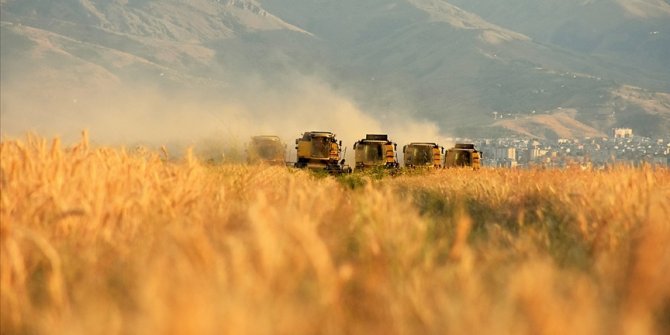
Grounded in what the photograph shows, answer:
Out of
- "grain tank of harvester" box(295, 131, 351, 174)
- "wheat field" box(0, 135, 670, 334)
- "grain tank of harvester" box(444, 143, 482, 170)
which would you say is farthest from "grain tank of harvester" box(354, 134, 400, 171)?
"wheat field" box(0, 135, 670, 334)

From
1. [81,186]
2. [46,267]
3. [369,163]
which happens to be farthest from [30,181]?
[369,163]

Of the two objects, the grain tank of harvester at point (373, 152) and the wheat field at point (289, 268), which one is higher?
the grain tank of harvester at point (373, 152)

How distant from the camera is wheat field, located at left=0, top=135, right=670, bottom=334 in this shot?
9.64ft

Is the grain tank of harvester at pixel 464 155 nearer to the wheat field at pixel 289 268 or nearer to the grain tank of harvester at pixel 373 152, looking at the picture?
the grain tank of harvester at pixel 373 152

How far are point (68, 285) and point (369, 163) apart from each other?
4523 centimetres

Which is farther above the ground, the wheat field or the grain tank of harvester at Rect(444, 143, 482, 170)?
the grain tank of harvester at Rect(444, 143, 482, 170)

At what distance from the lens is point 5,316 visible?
3986mm

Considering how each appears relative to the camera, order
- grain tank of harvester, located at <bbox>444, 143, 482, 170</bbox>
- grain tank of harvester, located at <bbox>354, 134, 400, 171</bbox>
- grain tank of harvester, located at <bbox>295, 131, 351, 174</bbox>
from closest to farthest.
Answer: grain tank of harvester, located at <bbox>295, 131, 351, 174</bbox> → grain tank of harvester, located at <bbox>354, 134, 400, 171</bbox> → grain tank of harvester, located at <bbox>444, 143, 482, 170</bbox>

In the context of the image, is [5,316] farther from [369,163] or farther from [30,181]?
[369,163]

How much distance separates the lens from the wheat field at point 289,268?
9.64ft

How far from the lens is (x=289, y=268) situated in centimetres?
430

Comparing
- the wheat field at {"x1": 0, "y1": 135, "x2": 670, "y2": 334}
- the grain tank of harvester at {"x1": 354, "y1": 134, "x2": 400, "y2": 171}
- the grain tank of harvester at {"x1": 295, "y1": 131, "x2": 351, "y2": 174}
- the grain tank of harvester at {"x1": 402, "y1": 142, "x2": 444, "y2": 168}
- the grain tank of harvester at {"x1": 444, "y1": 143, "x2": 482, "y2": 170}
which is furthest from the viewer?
the grain tank of harvester at {"x1": 444, "y1": 143, "x2": 482, "y2": 170}

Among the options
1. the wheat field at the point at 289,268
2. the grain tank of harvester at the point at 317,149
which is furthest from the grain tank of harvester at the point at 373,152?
the wheat field at the point at 289,268

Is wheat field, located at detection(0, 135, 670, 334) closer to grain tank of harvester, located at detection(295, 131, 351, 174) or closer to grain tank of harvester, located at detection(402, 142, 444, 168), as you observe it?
grain tank of harvester, located at detection(295, 131, 351, 174)
